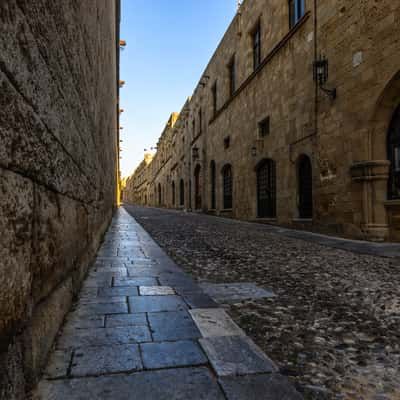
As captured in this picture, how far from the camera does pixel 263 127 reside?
11.5 m

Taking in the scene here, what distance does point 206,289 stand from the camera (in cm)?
285

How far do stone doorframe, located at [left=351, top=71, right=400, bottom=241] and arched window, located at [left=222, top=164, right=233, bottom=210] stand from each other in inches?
331

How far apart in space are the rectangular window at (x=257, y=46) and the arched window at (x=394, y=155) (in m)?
6.77

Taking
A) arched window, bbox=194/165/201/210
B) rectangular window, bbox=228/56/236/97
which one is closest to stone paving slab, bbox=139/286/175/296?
rectangular window, bbox=228/56/236/97

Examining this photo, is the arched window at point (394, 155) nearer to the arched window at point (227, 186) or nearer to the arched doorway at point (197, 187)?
the arched window at point (227, 186)

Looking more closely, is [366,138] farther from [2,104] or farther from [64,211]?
[2,104]

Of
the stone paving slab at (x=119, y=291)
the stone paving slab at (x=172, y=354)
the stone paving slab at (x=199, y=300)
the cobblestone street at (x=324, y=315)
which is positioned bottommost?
the cobblestone street at (x=324, y=315)

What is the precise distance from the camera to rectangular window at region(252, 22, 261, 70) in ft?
38.7

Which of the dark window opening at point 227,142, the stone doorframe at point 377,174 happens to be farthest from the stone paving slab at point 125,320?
the dark window opening at point 227,142

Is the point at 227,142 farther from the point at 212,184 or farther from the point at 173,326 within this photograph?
the point at 173,326

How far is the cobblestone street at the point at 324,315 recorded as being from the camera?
1.43m

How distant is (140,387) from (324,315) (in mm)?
1449

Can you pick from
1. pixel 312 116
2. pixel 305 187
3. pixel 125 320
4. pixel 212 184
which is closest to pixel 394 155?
pixel 312 116

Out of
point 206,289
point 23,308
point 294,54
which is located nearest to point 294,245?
point 206,289
